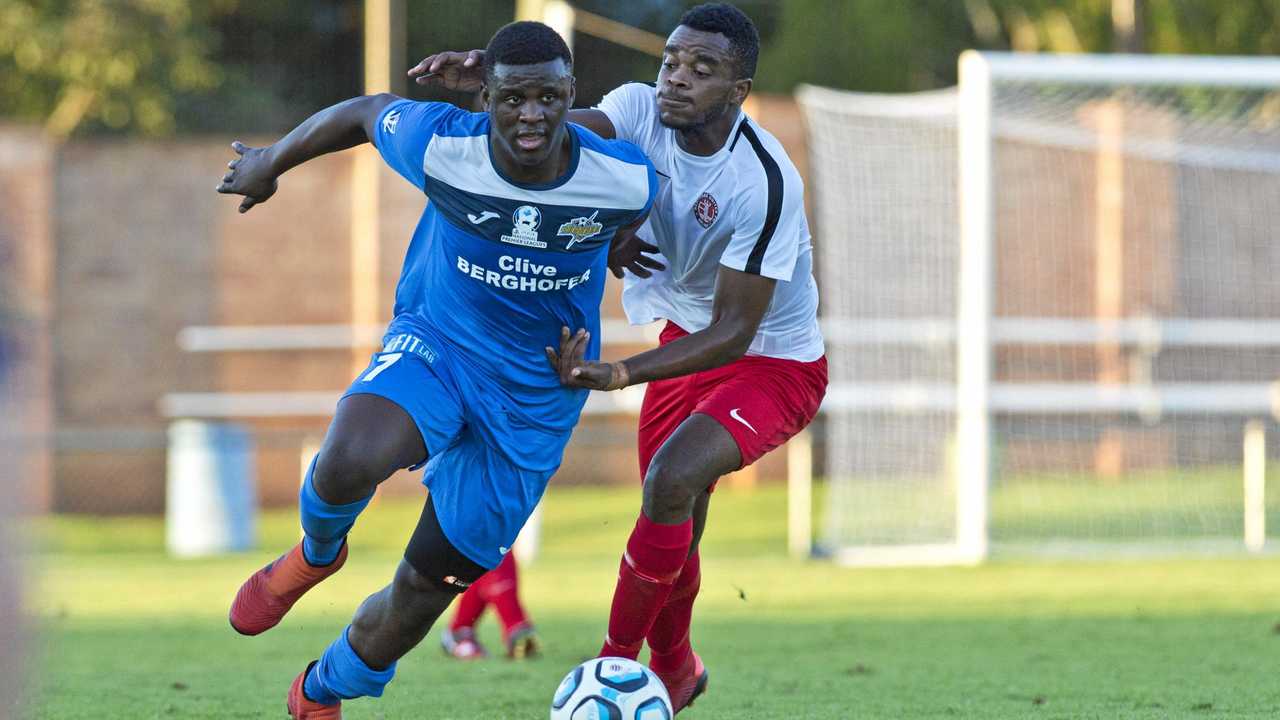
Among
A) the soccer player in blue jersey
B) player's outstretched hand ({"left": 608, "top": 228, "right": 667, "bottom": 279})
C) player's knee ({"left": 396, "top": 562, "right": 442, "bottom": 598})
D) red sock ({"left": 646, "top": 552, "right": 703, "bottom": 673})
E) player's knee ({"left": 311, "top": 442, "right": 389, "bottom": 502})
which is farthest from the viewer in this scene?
red sock ({"left": 646, "top": 552, "right": 703, "bottom": 673})

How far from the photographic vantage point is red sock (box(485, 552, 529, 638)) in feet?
26.3

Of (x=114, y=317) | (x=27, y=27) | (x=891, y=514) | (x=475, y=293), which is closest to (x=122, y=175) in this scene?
(x=114, y=317)

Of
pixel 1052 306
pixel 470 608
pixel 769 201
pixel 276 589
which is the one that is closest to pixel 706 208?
pixel 769 201

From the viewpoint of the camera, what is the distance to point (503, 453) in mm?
5207

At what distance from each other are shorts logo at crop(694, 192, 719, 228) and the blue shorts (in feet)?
3.04

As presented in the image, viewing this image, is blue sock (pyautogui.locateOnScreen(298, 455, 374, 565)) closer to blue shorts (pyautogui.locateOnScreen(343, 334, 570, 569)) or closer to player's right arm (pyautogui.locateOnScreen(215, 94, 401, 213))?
blue shorts (pyautogui.locateOnScreen(343, 334, 570, 569))

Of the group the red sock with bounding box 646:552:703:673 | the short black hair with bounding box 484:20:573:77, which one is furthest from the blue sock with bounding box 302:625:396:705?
the short black hair with bounding box 484:20:573:77

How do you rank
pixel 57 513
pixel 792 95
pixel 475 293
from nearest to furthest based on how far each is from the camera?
1. pixel 475 293
2. pixel 57 513
3. pixel 792 95

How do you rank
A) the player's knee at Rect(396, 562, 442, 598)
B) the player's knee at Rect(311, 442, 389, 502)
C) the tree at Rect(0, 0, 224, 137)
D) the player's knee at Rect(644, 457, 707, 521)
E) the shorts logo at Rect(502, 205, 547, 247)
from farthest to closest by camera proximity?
the tree at Rect(0, 0, 224, 137)
the player's knee at Rect(644, 457, 707, 521)
the player's knee at Rect(396, 562, 442, 598)
the shorts logo at Rect(502, 205, 547, 247)
the player's knee at Rect(311, 442, 389, 502)

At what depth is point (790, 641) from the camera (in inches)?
348

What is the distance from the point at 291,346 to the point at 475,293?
1421 centimetres

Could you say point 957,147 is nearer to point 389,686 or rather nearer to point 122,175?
point 389,686

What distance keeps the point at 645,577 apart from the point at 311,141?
179 centimetres

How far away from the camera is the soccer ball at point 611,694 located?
17.0 feet
